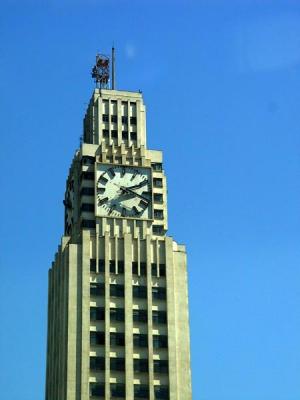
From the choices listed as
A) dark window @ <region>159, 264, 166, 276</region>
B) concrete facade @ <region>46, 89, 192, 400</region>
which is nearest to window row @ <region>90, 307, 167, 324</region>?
concrete facade @ <region>46, 89, 192, 400</region>

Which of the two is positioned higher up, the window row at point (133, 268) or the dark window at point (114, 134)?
the dark window at point (114, 134)

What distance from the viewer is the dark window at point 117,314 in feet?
364

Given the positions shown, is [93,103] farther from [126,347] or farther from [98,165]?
[126,347]

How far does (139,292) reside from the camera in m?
113

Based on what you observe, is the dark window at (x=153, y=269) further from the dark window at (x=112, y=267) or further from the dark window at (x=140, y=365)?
the dark window at (x=140, y=365)

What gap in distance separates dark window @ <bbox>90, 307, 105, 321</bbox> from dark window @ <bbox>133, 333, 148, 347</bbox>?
4379 millimetres

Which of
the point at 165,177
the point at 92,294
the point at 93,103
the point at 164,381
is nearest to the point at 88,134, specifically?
the point at 93,103

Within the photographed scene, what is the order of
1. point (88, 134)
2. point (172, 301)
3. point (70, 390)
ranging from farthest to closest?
1. point (88, 134)
2. point (172, 301)
3. point (70, 390)

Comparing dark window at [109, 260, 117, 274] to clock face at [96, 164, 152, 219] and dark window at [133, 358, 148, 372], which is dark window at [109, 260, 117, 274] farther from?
dark window at [133, 358, 148, 372]

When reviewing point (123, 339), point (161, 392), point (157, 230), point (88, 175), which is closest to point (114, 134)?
point (88, 175)

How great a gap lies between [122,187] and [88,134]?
13504 mm

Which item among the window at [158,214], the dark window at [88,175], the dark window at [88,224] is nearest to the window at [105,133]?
the dark window at [88,175]

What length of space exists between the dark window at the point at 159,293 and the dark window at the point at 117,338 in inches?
258

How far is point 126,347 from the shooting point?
109 meters
